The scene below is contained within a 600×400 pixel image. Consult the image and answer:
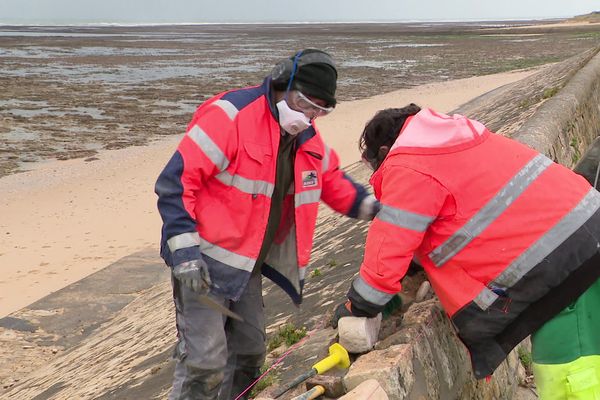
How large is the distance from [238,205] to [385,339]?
75cm

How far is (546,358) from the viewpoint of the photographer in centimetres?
237

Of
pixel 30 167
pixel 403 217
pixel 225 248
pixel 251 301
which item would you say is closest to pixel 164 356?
pixel 251 301

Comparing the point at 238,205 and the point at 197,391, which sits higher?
the point at 238,205

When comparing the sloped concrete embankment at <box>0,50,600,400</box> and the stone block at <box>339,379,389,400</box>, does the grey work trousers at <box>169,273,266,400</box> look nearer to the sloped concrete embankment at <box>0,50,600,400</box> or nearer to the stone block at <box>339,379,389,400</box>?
the sloped concrete embankment at <box>0,50,600,400</box>

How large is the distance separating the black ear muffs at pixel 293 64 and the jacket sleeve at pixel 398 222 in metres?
0.62

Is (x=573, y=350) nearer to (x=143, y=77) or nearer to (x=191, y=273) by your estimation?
(x=191, y=273)

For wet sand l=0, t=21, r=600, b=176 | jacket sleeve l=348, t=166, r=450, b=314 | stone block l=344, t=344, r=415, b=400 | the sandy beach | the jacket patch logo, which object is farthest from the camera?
wet sand l=0, t=21, r=600, b=176

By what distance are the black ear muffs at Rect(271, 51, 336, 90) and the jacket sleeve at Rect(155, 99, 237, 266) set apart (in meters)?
0.27

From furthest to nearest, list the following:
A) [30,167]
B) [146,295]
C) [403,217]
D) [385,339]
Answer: [30,167], [146,295], [385,339], [403,217]

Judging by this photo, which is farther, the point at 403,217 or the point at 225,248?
the point at 225,248

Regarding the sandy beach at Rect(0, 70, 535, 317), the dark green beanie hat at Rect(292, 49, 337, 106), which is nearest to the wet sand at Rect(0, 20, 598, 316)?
the sandy beach at Rect(0, 70, 535, 317)

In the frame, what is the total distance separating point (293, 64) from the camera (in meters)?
2.73

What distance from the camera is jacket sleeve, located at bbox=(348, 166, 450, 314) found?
2.22 meters

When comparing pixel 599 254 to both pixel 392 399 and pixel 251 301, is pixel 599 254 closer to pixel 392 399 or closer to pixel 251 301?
pixel 392 399
